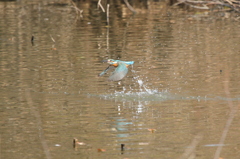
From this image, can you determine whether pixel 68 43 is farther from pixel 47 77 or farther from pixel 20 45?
pixel 47 77

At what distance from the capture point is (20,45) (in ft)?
48.6

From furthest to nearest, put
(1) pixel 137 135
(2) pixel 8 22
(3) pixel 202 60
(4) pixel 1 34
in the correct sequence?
(2) pixel 8 22
(4) pixel 1 34
(3) pixel 202 60
(1) pixel 137 135

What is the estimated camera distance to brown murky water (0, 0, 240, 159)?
21.7ft

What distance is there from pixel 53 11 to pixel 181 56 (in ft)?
41.1

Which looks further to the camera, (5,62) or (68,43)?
(68,43)

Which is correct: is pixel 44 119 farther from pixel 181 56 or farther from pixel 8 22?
pixel 8 22

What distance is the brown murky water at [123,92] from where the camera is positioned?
6.61 meters

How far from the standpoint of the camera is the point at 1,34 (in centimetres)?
1700

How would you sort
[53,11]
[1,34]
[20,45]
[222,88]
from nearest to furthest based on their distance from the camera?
[222,88] < [20,45] < [1,34] < [53,11]

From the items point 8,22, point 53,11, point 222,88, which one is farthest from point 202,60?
point 53,11

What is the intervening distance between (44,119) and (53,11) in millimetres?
16874

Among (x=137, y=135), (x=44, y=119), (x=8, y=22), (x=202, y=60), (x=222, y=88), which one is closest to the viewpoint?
(x=137, y=135)

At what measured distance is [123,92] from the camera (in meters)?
9.66

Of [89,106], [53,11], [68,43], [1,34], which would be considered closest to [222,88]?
[89,106]
